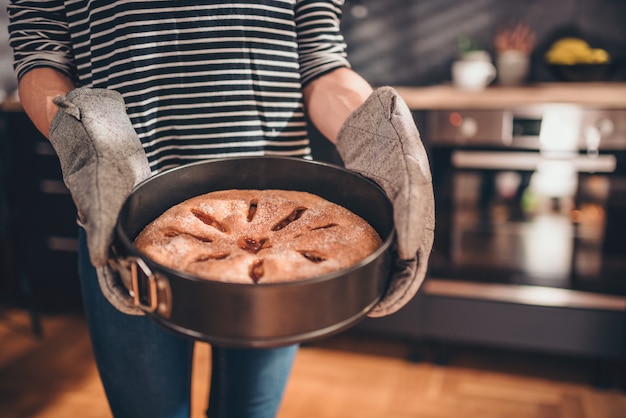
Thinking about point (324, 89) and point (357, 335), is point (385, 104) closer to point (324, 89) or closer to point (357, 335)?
point (324, 89)

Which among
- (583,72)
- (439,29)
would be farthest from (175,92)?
(439,29)

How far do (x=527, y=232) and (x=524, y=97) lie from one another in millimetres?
470

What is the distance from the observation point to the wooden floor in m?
1.62

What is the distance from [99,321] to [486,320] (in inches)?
53.2

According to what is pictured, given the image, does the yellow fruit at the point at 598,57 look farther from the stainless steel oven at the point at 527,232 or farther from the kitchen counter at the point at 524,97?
the stainless steel oven at the point at 527,232

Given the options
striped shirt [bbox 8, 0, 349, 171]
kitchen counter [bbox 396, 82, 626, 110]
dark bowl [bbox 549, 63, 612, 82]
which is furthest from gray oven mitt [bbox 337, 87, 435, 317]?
dark bowl [bbox 549, 63, 612, 82]

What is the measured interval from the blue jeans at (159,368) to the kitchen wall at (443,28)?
169 centimetres

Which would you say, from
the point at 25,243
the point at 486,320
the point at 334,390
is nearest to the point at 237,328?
the point at 334,390

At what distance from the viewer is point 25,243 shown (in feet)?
7.07

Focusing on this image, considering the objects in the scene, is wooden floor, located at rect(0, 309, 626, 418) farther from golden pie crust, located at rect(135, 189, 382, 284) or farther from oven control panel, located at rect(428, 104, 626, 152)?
golden pie crust, located at rect(135, 189, 382, 284)

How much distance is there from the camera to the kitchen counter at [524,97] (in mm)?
1601

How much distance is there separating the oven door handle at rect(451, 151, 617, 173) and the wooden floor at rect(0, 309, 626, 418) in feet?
2.24

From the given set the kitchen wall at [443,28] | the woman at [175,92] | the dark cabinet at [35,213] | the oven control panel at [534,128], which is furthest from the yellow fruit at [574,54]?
the dark cabinet at [35,213]

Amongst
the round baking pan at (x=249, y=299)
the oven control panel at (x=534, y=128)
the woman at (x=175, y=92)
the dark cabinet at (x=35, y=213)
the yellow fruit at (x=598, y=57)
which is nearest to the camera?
the round baking pan at (x=249, y=299)
